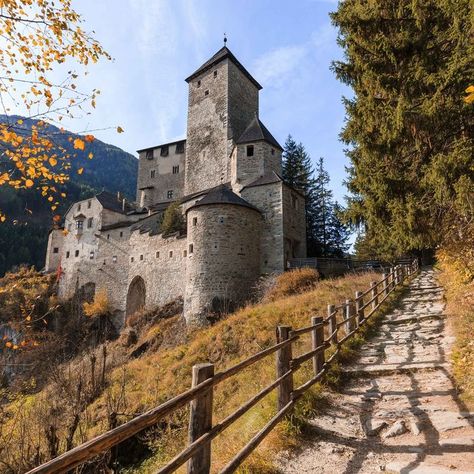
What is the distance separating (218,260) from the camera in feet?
72.3

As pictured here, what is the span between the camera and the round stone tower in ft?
70.8

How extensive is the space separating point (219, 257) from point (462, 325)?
1531 centimetres

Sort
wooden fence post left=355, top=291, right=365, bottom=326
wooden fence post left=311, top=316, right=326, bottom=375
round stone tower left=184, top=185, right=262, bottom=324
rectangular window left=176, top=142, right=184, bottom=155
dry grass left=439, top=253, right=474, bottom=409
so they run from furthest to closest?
rectangular window left=176, top=142, right=184, bottom=155 → round stone tower left=184, top=185, right=262, bottom=324 → wooden fence post left=355, top=291, right=365, bottom=326 → wooden fence post left=311, top=316, right=326, bottom=375 → dry grass left=439, top=253, right=474, bottom=409

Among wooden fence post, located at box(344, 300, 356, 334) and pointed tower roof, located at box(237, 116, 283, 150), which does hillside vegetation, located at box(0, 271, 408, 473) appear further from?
pointed tower roof, located at box(237, 116, 283, 150)

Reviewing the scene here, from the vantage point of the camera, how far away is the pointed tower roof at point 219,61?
34.9 metres

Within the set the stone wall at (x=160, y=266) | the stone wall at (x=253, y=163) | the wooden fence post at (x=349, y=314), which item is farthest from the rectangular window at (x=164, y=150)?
the wooden fence post at (x=349, y=314)

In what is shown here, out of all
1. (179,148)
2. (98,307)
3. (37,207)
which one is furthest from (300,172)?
(37,207)

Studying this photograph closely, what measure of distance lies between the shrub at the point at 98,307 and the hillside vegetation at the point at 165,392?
7913 mm

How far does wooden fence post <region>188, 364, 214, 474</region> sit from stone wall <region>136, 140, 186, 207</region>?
1539 inches

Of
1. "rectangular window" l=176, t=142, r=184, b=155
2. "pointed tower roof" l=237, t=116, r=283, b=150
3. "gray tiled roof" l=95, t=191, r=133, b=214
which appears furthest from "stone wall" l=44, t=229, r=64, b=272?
"pointed tower roof" l=237, t=116, r=283, b=150

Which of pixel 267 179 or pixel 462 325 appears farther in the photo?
pixel 267 179

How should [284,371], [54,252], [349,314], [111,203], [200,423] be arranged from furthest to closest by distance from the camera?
[54,252], [111,203], [349,314], [284,371], [200,423]

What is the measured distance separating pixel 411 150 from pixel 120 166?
467 feet

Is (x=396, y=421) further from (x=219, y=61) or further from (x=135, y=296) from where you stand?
(x=219, y=61)
